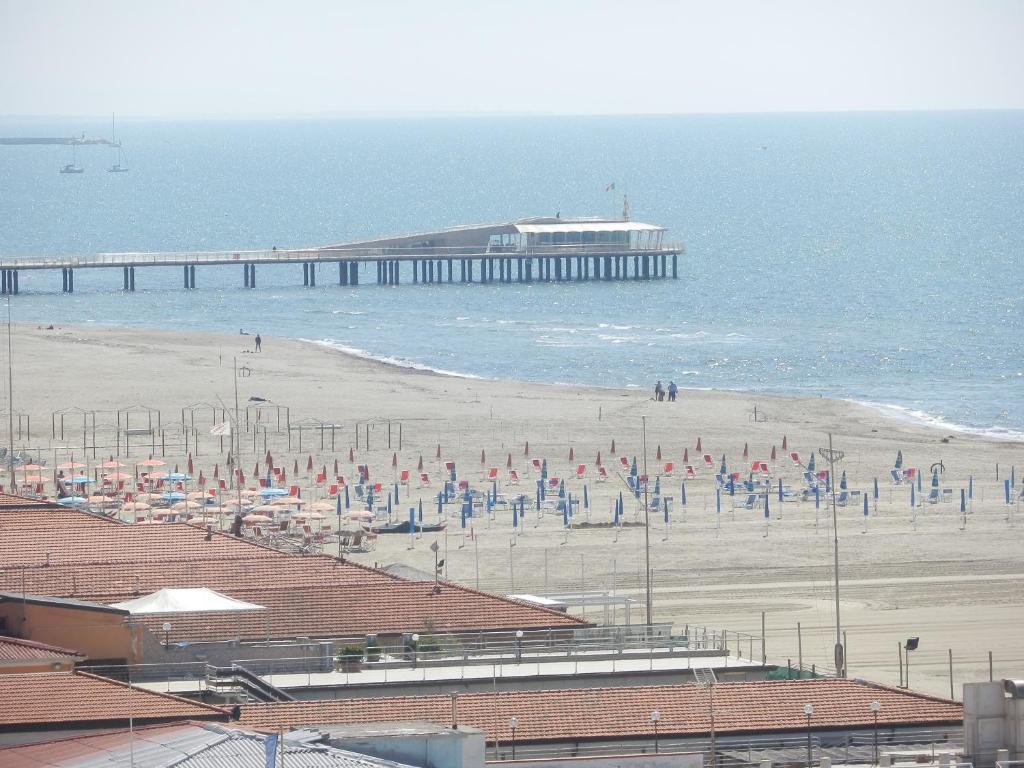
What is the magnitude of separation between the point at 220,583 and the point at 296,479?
2256 cm

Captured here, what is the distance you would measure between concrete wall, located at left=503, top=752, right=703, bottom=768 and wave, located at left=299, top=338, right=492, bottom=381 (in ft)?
197

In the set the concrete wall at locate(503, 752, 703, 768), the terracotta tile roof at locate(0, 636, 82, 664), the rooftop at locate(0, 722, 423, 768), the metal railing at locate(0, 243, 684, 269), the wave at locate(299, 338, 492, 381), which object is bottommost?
the concrete wall at locate(503, 752, 703, 768)

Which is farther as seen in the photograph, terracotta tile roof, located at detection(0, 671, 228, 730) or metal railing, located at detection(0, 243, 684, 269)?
metal railing, located at detection(0, 243, 684, 269)

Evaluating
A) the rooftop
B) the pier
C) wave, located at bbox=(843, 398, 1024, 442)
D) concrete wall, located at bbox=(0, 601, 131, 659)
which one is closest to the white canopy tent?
concrete wall, located at bbox=(0, 601, 131, 659)

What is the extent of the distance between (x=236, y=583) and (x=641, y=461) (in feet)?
87.7

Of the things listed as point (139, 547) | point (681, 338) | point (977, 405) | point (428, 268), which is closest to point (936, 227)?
point (428, 268)

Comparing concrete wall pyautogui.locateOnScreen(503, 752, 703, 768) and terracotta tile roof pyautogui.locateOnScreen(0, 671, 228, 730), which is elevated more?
terracotta tile roof pyautogui.locateOnScreen(0, 671, 228, 730)

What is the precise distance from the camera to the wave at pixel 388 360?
83894mm

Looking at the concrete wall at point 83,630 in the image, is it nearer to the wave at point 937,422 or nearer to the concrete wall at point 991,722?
the concrete wall at point 991,722

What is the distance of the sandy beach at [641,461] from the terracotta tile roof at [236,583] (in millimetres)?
6231

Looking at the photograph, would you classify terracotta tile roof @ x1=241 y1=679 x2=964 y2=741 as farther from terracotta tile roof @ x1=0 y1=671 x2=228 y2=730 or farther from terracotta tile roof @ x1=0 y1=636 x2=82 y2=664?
Result: terracotta tile roof @ x1=0 y1=636 x2=82 y2=664

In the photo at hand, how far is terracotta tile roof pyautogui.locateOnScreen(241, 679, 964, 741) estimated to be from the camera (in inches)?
934

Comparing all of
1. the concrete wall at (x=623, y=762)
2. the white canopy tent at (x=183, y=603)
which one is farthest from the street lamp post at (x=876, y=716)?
the white canopy tent at (x=183, y=603)

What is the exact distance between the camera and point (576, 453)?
2400 inches
